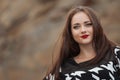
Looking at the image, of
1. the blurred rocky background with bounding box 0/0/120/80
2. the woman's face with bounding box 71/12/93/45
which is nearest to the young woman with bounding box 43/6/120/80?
the woman's face with bounding box 71/12/93/45

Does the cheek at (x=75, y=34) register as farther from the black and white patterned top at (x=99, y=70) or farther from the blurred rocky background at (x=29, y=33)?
the blurred rocky background at (x=29, y=33)

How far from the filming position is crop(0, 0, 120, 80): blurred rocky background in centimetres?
334

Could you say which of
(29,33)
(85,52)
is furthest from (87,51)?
(29,33)

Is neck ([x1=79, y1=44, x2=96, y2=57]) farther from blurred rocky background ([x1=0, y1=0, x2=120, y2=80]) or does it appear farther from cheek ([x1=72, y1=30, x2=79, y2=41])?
blurred rocky background ([x1=0, y1=0, x2=120, y2=80])

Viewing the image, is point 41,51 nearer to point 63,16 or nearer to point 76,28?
point 63,16

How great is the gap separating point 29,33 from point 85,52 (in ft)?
6.95

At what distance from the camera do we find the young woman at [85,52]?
4.18ft

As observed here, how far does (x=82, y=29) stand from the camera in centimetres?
131

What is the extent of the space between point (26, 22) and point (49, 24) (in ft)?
0.64

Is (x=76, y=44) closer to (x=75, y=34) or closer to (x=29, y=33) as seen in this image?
(x=75, y=34)

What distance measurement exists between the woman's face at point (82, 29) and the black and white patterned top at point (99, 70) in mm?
68

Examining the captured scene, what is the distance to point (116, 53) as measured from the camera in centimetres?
130

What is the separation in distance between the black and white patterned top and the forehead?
120mm

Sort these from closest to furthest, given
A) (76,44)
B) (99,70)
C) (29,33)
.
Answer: (99,70), (76,44), (29,33)
